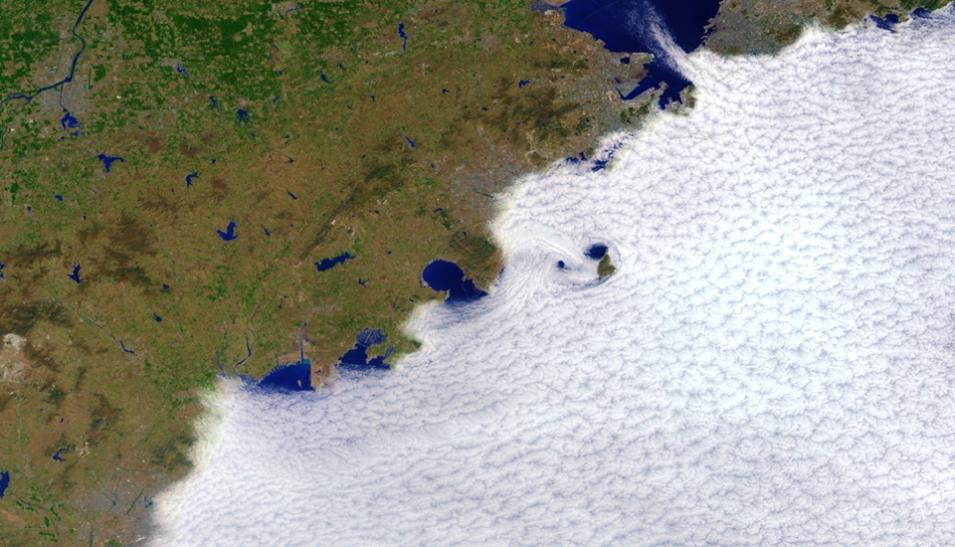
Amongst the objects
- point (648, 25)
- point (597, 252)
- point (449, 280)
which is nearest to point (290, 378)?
point (449, 280)

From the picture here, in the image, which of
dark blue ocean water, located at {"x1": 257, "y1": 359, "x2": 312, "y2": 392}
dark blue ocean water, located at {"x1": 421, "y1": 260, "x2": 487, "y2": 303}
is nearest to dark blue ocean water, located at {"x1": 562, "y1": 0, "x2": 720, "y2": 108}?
dark blue ocean water, located at {"x1": 421, "y1": 260, "x2": 487, "y2": 303}

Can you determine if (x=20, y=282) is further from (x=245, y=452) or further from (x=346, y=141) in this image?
(x=346, y=141)

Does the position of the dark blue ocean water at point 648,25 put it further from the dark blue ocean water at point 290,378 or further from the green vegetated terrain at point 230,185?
the dark blue ocean water at point 290,378

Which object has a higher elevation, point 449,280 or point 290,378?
point 449,280

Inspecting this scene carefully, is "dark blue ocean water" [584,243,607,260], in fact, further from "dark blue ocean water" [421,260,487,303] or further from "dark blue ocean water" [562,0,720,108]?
"dark blue ocean water" [562,0,720,108]

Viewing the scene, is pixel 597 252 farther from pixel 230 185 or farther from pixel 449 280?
pixel 230 185
